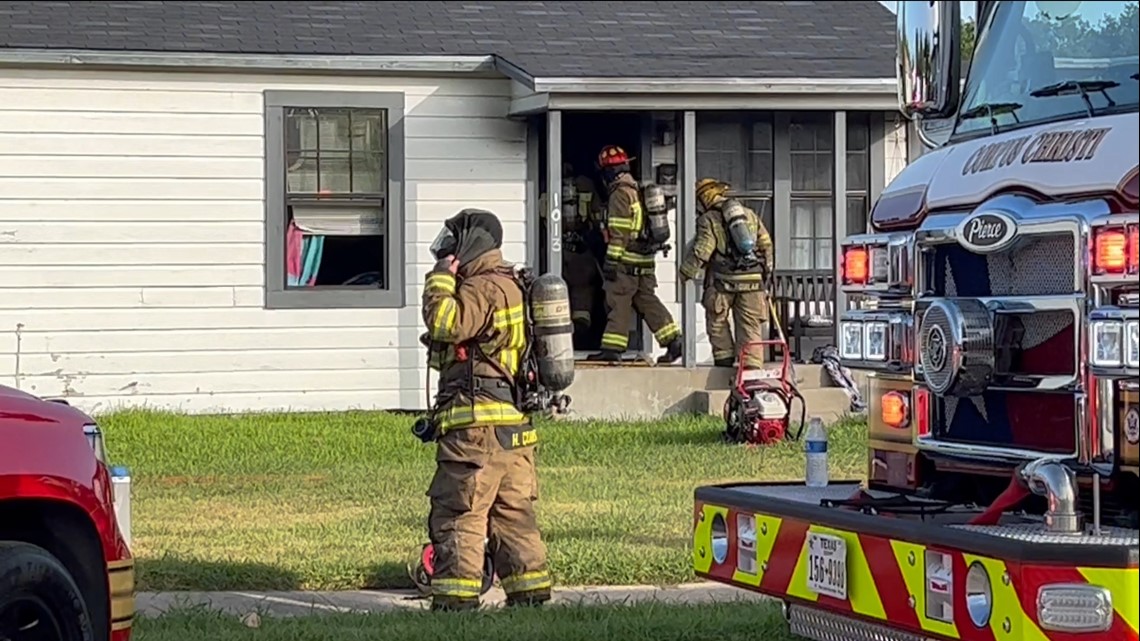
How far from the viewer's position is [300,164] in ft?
52.4

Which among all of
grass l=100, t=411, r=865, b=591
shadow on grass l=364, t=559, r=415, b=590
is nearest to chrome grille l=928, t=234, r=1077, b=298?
grass l=100, t=411, r=865, b=591

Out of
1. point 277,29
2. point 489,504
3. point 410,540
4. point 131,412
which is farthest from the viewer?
point 277,29

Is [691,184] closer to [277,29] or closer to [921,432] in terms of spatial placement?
[277,29]

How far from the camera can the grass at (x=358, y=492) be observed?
29.2 ft

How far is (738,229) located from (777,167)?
2696 millimetres

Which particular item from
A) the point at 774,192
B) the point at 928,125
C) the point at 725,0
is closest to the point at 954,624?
the point at 928,125

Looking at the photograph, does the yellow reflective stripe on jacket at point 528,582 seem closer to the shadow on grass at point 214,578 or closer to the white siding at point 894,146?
the shadow on grass at point 214,578

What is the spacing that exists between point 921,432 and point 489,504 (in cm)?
263

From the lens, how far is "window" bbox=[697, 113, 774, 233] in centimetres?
1698

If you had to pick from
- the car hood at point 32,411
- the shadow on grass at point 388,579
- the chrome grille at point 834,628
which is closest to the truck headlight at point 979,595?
the chrome grille at point 834,628

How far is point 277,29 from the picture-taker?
16.4 metres

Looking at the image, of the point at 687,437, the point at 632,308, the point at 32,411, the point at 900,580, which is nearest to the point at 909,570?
the point at 900,580

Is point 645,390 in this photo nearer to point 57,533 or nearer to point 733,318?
point 733,318

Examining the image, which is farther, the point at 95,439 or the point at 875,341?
the point at 875,341
